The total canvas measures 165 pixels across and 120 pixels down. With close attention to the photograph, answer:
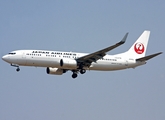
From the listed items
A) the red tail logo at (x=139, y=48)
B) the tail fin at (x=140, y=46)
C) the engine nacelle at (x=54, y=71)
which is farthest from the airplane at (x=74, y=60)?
the red tail logo at (x=139, y=48)

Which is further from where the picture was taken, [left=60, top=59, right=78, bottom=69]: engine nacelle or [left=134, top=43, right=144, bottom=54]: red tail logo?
[left=134, top=43, right=144, bottom=54]: red tail logo

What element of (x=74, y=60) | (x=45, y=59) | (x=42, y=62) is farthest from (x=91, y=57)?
(x=42, y=62)

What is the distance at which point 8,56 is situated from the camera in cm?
6988

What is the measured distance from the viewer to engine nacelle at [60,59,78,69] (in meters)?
69.6

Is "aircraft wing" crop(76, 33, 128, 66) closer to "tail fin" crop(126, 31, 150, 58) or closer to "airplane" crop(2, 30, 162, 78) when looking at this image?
"airplane" crop(2, 30, 162, 78)

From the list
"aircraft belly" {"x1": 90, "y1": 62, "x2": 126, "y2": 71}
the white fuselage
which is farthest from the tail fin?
the white fuselage

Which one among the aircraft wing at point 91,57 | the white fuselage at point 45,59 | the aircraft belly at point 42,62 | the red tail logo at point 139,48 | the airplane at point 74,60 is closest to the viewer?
the aircraft belly at point 42,62

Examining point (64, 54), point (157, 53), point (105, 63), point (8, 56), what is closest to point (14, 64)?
point (8, 56)

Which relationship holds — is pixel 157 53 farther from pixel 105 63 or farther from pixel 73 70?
pixel 73 70

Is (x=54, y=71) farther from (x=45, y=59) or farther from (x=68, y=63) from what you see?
(x=45, y=59)

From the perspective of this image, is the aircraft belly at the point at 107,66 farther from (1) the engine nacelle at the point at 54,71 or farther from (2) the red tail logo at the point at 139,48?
(2) the red tail logo at the point at 139,48

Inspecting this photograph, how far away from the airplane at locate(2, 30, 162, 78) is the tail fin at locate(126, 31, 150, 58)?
0.86ft

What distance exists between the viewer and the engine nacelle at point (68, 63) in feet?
228

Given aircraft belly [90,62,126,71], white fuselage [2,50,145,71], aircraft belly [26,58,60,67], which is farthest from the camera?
aircraft belly [90,62,126,71]
